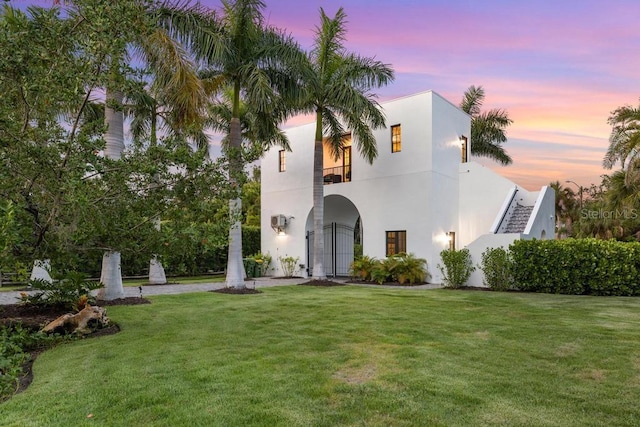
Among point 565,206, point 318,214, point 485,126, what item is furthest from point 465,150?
point 565,206

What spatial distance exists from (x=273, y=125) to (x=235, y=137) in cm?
203

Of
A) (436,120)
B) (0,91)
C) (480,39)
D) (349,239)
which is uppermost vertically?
(480,39)

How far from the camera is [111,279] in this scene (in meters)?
9.80

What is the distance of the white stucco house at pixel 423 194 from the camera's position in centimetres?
1502

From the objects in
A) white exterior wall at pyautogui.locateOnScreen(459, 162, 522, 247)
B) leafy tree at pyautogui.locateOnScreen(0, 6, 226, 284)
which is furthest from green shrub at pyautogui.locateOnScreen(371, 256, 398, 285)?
leafy tree at pyautogui.locateOnScreen(0, 6, 226, 284)

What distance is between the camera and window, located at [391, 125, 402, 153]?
16125 mm

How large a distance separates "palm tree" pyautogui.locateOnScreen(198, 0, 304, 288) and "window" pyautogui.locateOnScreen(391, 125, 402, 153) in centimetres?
496

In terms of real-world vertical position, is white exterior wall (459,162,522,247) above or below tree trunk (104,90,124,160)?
below

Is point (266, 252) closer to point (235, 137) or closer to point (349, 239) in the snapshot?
point (349, 239)

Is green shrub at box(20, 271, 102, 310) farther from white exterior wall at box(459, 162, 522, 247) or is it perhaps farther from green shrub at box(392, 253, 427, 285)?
white exterior wall at box(459, 162, 522, 247)

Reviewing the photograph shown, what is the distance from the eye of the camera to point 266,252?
20.2 meters

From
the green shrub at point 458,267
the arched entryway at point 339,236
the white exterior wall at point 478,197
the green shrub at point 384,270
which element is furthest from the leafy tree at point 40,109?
the arched entryway at point 339,236

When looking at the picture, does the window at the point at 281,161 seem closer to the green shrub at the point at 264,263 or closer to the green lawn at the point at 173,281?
the green shrub at the point at 264,263

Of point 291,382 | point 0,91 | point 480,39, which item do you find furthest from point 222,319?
point 480,39
